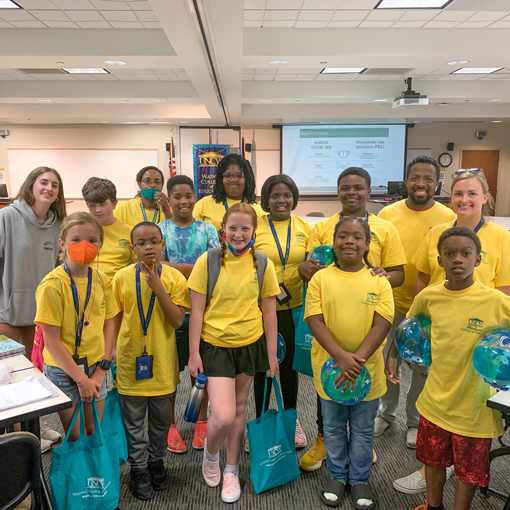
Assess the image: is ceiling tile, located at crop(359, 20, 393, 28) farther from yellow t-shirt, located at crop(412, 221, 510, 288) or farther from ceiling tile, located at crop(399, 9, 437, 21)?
yellow t-shirt, located at crop(412, 221, 510, 288)

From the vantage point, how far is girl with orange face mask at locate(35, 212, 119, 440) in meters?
1.77

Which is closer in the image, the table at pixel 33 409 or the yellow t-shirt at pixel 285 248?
the table at pixel 33 409

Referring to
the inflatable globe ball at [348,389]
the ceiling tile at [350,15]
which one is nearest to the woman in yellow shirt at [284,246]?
the inflatable globe ball at [348,389]

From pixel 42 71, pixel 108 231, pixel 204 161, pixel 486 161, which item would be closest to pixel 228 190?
pixel 108 231

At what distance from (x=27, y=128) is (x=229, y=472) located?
37.4 feet

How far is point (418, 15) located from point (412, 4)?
31cm

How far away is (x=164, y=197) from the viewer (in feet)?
9.45

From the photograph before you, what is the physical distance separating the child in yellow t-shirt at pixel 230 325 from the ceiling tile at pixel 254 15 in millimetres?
3457

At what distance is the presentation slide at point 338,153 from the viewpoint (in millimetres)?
10547

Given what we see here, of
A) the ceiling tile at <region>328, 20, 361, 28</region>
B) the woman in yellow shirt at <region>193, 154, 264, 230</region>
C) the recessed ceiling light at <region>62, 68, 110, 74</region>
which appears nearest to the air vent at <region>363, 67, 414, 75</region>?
the ceiling tile at <region>328, 20, 361, 28</region>

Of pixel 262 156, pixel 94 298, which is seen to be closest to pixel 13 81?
pixel 262 156

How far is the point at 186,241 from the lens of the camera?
244cm

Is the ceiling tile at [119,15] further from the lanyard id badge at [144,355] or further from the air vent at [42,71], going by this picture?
the lanyard id badge at [144,355]

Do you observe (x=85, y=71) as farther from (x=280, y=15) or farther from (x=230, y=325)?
(x=230, y=325)
